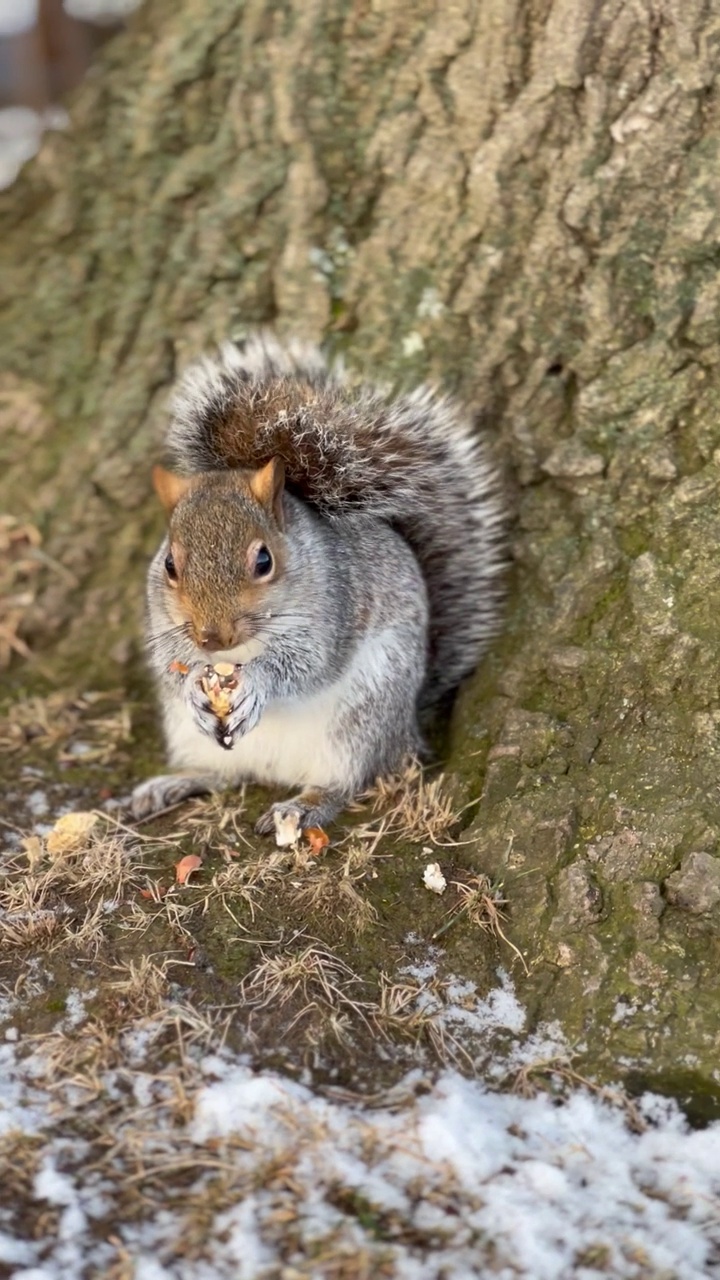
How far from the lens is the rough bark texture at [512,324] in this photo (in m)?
2.21

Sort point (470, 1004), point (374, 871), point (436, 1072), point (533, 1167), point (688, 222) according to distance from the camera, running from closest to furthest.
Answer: point (533, 1167) < point (436, 1072) < point (470, 1004) < point (374, 871) < point (688, 222)

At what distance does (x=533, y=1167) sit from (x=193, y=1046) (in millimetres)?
582

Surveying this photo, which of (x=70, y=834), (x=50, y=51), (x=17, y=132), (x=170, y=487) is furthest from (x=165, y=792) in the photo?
(x=17, y=132)

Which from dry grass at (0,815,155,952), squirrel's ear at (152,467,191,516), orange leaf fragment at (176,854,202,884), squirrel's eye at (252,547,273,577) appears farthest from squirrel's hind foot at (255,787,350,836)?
squirrel's ear at (152,467,191,516)

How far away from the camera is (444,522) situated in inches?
108

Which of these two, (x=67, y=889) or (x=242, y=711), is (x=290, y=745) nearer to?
(x=242, y=711)

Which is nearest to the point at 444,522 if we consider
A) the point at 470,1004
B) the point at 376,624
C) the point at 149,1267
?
the point at 376,624

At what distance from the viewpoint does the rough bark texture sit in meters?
2.21

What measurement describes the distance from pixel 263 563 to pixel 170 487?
29cm

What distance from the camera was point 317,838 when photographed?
2.45 metres

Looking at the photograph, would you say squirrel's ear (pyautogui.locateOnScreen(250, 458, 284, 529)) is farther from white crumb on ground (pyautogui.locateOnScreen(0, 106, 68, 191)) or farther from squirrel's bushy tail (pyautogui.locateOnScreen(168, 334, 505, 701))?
white crumb on ground (pyautogui.locateOnScreen(0, 106, 68, 191))

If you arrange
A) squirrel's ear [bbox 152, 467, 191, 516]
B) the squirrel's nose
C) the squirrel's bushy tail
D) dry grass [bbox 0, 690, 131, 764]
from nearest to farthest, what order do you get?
1. the squirrel's nose
2. squirrel's ear [bbox 152, 467, 191, 516]
3. the squirrel's bushy tail
4. dry grass [bbox 0, 690, 131, 764]

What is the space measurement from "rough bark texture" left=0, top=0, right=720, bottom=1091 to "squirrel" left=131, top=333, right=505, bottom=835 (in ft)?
0.51

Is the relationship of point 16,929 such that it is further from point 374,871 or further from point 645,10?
point 645,10
